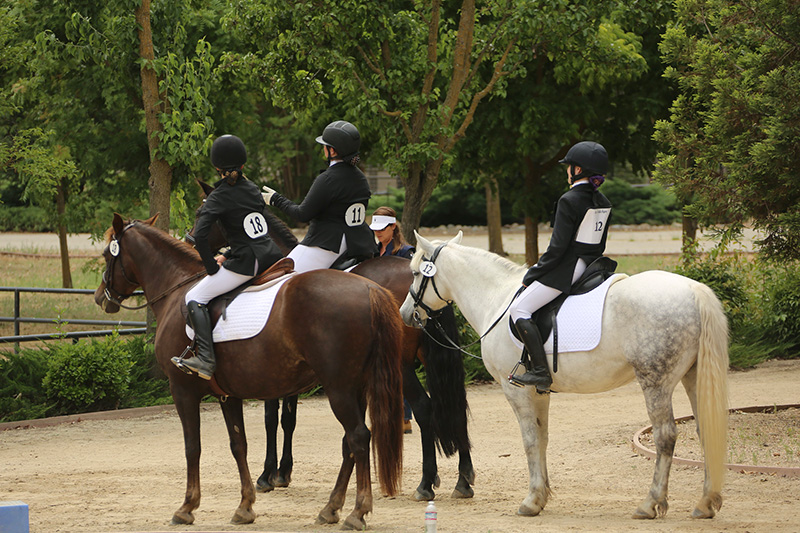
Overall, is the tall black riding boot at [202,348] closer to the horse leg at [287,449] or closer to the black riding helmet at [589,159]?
the horse leg at [287,449]

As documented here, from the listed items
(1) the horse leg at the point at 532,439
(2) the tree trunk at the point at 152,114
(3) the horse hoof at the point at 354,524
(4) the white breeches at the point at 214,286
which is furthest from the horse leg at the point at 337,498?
(2) the tree trunk at the point at 152,114

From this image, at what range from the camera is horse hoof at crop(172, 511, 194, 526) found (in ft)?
23.0

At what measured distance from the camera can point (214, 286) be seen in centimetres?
717

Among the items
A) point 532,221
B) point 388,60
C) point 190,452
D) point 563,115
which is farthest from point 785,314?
point 190,452

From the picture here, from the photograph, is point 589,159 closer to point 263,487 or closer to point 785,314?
point 263,487

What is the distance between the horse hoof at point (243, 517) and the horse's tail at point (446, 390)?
1.72 m

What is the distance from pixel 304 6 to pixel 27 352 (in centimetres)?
635

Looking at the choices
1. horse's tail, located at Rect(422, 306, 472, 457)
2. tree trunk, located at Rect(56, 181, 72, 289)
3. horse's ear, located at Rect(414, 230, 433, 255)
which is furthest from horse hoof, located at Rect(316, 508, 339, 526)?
tree trunk, located at Rect(56, 181, 72, 289)

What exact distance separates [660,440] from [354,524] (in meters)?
2.30

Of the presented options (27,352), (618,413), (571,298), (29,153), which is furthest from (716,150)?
(29,153)

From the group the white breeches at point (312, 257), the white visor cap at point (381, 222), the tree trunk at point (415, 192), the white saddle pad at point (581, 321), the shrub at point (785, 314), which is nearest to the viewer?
the white saddle pad at point (581, 321)

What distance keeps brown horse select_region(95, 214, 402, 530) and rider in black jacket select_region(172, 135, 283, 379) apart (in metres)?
0.20

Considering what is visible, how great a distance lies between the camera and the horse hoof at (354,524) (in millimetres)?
6656

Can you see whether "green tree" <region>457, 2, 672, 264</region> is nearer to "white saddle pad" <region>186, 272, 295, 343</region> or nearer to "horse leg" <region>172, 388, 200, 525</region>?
"white saddle pad" <region>186, 272, 295, 343</region>
